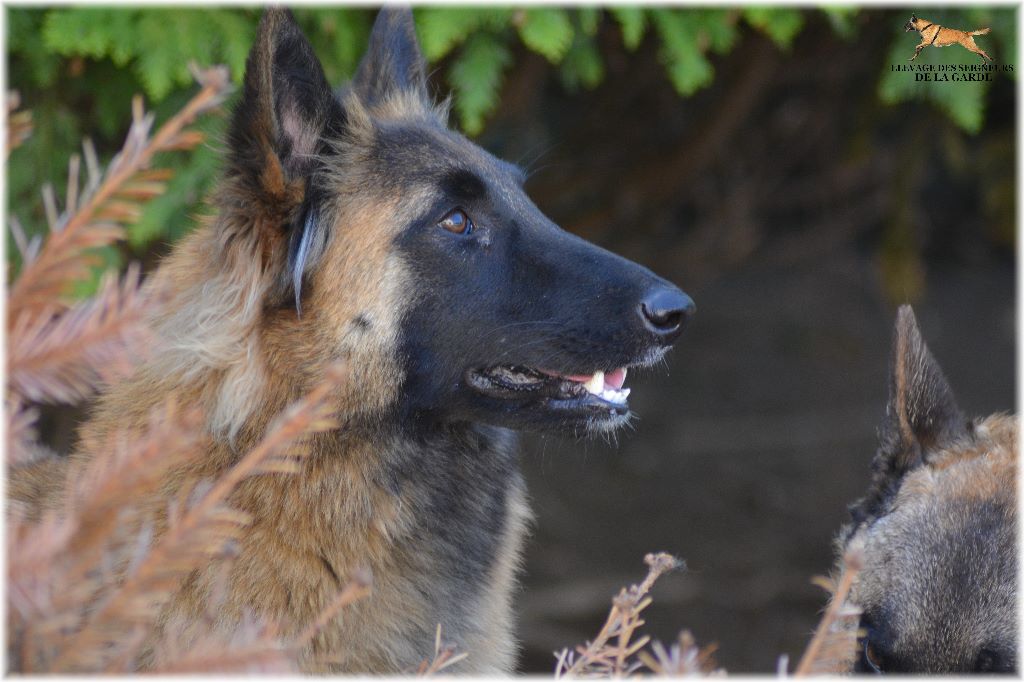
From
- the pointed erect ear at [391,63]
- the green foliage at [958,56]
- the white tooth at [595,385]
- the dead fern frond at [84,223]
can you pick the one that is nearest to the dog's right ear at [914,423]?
the white tooth at [595,385]

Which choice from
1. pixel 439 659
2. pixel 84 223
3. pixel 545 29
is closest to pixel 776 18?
pixel 545 29

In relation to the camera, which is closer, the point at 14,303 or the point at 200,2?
the point at 14,303

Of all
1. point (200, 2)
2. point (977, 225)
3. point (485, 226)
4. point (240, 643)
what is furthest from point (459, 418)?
point (977, 225)

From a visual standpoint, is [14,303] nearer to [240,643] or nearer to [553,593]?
[240,643]

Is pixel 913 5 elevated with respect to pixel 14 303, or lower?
elevated

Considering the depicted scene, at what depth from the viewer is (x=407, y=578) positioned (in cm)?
294

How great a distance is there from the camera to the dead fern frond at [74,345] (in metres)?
1.47

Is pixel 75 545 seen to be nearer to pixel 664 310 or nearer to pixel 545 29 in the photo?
pixel 664 310

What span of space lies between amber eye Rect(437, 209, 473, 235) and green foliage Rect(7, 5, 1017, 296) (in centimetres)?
133

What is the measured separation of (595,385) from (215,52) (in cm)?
237

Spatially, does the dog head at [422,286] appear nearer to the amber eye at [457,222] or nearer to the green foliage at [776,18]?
the amber eye at [457,222]

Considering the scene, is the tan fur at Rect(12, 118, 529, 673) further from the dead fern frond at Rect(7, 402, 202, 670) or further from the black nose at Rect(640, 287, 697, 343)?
the dead fern frond at Rect(7, 402, 202, 670)

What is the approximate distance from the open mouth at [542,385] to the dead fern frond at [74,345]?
4.97ft

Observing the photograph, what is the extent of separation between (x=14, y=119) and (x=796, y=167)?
7.80 metres
